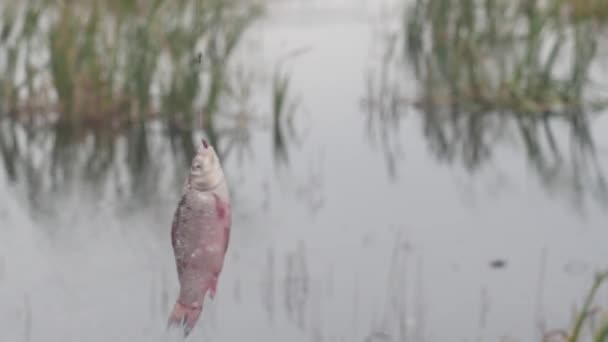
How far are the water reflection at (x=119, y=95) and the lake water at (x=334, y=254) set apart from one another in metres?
0.24

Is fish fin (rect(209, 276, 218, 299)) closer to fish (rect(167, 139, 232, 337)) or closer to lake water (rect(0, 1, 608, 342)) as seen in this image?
fish (rect(167, 139, 232, 337))

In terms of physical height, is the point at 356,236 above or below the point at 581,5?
below

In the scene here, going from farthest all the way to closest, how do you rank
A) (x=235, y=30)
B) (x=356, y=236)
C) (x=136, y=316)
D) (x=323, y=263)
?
(x=235, y=30), (x=356, y=236), (x=323, y=263), (x=136, y=316)

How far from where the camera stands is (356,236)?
5402 mm

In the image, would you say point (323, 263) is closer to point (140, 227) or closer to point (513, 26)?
point (140, 227)

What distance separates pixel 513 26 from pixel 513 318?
5.22 metres

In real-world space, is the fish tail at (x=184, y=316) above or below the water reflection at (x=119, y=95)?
below

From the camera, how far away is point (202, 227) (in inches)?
45.3

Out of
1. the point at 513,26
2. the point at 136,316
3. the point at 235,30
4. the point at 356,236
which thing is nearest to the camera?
the point at 136,316

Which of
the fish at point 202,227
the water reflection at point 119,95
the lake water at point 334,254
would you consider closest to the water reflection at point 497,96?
the lake water at point 334,254

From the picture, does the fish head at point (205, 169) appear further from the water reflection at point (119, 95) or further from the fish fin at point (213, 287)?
the water reflection at point (119, 95)

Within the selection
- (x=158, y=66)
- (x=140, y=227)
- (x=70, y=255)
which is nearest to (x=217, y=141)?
(x=158, y=66)

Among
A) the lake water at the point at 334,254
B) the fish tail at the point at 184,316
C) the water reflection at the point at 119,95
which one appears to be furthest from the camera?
the water reflection at the point at 119,95

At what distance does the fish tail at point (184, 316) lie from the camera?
1.06 metres
